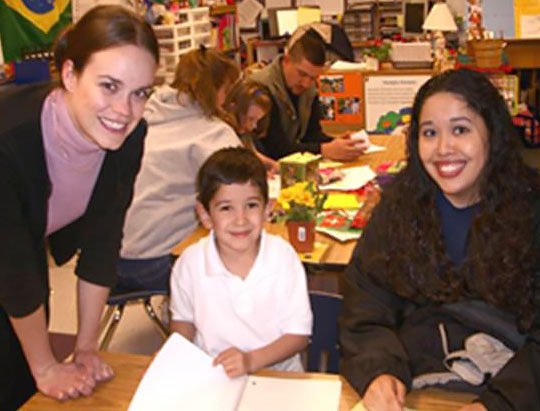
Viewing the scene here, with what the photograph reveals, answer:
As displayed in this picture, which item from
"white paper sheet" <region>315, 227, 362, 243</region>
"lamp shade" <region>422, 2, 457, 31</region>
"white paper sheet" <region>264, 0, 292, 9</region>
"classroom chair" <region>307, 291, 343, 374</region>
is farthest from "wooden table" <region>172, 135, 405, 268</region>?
"white paper sheet" <region>264, 0, 292, 9</region>

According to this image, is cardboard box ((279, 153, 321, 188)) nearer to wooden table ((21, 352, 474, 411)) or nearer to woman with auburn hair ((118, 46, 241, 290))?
woman with auburn hair ((118, 46, 241, 290))

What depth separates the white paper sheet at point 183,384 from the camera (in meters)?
1.17

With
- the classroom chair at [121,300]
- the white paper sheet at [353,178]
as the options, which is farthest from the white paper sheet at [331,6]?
the classroom chair at [121,300]

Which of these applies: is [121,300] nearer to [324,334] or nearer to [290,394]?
[324,334]

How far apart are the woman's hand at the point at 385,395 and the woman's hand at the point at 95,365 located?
0.49 metres

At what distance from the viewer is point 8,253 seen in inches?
48.0

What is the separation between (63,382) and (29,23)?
9.41 feet

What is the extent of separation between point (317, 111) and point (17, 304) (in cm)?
268

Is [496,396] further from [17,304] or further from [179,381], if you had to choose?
A: [17,304]

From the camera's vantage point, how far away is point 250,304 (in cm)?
154

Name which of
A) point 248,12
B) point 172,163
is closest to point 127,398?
point 172,163

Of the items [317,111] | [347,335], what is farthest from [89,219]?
[317,111]

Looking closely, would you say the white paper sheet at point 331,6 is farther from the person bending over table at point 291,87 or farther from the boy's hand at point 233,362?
the boy's hand at point 233,362

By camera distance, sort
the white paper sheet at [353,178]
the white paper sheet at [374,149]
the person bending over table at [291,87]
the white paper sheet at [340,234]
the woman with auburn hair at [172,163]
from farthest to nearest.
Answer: the person bending over table at [291,87]
the white paper sheet at [374,149]
the white paper sheet at [353,178]
the woman with auburn hair at [172,163]
the white paper sheet at [340,234]
